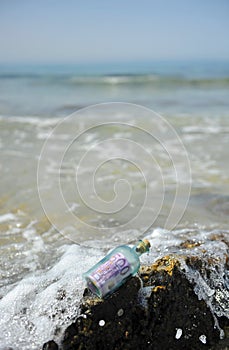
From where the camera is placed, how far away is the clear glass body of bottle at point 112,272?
6.86 ft

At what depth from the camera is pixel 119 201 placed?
4.69 metres

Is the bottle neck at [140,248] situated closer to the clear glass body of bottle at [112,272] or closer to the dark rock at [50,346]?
the clear glass body of bottle at [112,272]

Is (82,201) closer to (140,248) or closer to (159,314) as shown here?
(140,248)

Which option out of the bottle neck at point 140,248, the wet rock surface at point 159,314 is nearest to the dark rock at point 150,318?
the wet rock surface at point 159,314

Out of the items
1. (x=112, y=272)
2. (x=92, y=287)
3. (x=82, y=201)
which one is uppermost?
(x=112, y=272)

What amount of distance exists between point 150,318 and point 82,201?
8.72ft

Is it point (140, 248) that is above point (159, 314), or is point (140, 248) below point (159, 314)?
above

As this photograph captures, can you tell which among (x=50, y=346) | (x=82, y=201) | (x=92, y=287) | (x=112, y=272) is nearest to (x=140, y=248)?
(x=112, y=272)

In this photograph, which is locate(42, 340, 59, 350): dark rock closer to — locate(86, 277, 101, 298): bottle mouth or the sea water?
the sea water

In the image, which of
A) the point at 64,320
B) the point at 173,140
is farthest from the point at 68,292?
the point at 173,140

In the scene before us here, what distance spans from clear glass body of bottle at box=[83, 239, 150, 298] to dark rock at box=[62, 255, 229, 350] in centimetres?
5

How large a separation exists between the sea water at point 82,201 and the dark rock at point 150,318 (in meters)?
0.10

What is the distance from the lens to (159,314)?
2189 millimetres

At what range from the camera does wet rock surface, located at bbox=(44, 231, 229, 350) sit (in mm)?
2078
